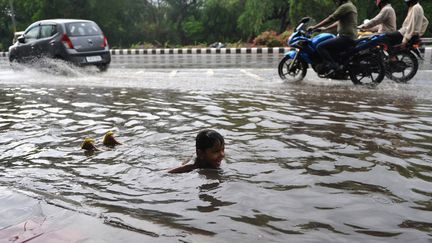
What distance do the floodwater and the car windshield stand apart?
16.9 feet

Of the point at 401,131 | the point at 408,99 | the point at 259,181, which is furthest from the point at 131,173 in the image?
the point at 408,99

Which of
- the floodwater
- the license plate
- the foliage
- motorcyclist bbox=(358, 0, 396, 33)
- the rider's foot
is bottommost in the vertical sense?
the floodwater

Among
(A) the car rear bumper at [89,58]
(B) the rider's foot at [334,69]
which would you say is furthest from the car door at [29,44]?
(B) the rider's foot at [334,69]

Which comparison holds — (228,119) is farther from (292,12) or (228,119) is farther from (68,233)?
(292,12)

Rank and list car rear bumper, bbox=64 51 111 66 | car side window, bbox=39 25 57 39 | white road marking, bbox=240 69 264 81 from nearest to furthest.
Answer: white road marking, bbox=240 69 264 81 < car rear bumper, bbox=64 51 111 66 < car side window, bbox=39 25 57 39

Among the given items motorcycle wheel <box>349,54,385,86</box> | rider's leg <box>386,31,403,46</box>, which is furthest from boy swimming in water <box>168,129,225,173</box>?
rider's leg <box>386,31,403,46</box>

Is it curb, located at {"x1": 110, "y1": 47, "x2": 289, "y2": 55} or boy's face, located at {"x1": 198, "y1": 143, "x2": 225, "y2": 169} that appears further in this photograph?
curb, located at {"x1": 110, "y1": 47, "x2": 289, "y2": 55}

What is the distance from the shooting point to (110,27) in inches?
1572

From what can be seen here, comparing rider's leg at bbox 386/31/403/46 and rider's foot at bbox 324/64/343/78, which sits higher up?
rider's leg at bbox 386/31/403/46

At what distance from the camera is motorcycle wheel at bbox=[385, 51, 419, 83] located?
9.05 metres

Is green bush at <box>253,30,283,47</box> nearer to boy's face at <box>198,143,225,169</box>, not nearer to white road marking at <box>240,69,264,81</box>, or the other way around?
white road marking at <box>240,69,264,81</box>

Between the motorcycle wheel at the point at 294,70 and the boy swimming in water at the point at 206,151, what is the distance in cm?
626

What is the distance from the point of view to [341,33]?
8.91 m

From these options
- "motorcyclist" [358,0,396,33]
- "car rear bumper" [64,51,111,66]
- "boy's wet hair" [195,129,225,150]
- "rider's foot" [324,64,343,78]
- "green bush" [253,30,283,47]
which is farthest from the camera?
"green bush" [253,30,283,47]
